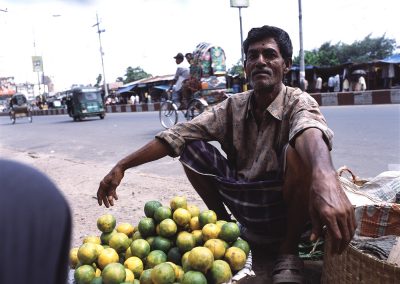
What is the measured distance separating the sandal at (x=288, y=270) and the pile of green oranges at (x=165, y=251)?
0.19 meters

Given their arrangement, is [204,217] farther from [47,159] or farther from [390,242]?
[47,159]

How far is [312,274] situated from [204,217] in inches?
28.0

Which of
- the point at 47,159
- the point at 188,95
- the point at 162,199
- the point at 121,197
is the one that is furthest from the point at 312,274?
the point at 188,95

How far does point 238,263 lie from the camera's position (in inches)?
77.9

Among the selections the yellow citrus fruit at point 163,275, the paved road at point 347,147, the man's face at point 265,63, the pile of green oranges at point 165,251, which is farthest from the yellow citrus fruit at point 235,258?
the paved road at point 347,147

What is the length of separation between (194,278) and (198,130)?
1.04 meters

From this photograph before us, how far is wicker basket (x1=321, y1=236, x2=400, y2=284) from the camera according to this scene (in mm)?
1610

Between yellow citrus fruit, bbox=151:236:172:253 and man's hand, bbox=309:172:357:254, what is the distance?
3.16ft

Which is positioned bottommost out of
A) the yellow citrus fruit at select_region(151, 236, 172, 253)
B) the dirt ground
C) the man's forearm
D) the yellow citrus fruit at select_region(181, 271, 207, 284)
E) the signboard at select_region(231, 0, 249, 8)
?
the dirt ground

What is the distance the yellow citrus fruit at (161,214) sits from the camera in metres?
2.29

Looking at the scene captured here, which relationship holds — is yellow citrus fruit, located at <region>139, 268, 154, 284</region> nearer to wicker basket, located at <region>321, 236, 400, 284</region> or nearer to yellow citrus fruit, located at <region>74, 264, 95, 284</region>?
yellow citrus fruit, located at <region>74, 264, 95, 284</region>

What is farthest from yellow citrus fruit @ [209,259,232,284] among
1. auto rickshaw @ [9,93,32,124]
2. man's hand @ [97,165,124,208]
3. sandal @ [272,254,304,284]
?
auto rickshaw @ [9,93,32,124]

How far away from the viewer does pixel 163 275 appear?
1797mm

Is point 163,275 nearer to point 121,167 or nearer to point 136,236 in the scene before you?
point 136,236
